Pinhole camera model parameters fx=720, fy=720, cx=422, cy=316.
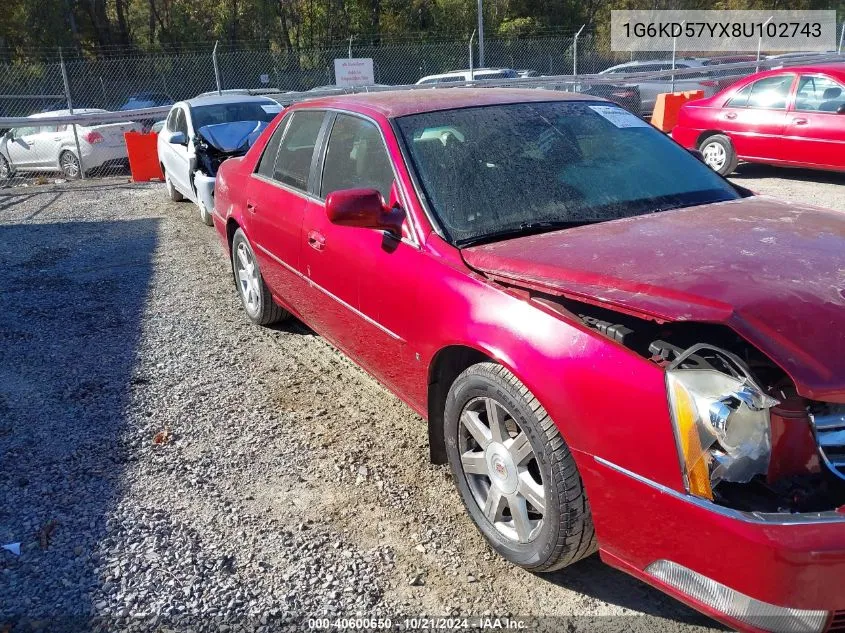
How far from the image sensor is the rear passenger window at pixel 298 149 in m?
4.30

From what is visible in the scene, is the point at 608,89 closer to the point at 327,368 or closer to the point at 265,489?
the point at 327,368

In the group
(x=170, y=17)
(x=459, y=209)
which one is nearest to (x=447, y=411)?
(x=459, y=209)

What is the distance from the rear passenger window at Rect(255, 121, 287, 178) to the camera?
4805 millimetres

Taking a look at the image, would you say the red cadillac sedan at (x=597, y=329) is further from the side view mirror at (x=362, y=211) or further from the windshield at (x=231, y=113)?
the windshield at (x=231, y=113)

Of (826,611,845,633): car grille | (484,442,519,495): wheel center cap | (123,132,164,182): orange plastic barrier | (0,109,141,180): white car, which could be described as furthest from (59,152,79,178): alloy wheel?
(826,611,845,633): car grille

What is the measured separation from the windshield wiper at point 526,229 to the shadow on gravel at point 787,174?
8.25 m

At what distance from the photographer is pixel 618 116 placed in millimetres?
3951

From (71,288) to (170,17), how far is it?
1420 inches

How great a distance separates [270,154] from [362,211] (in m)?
1.98

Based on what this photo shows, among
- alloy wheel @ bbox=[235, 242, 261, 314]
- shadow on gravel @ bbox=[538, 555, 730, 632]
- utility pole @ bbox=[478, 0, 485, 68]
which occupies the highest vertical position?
utility pole @ bbox=[478, 0, 485, 68]

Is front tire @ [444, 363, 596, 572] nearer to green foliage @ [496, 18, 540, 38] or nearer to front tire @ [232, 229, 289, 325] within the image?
front tire @ [232, 229, 289, 325]

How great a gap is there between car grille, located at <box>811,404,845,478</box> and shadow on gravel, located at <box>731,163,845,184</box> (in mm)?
9046

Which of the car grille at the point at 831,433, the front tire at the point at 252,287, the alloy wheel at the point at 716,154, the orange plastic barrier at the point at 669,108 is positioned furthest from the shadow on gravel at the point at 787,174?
the car grille at the point at 831,433

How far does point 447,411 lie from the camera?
296cm
